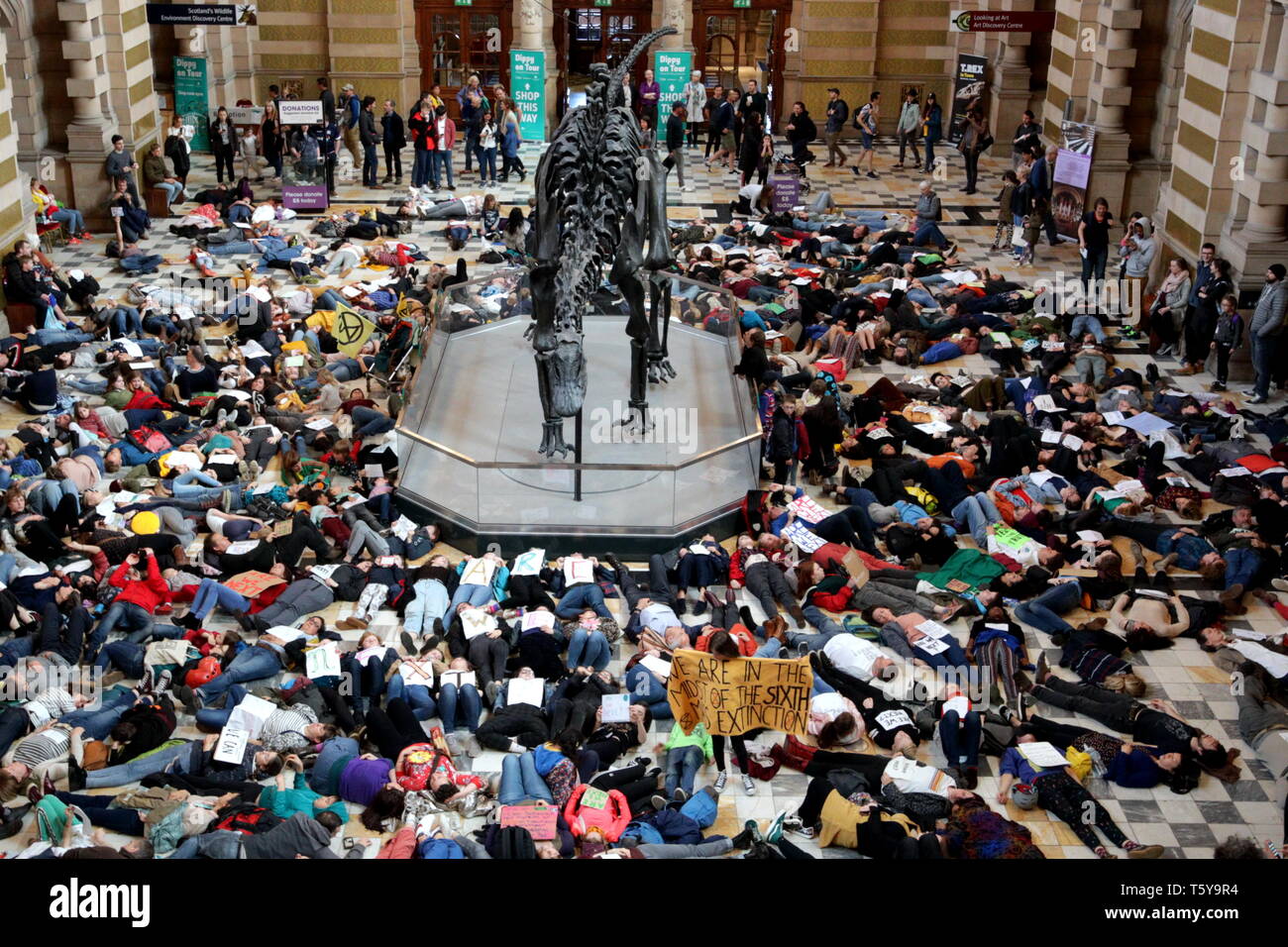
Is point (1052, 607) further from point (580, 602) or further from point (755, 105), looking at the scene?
point (755, 105)

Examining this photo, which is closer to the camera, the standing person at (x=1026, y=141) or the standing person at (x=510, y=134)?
the standing person at (x=1026, y=141)

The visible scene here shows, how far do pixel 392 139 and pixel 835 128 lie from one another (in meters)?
10.2

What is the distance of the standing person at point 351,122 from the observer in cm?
3170

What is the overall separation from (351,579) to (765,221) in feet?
48.5

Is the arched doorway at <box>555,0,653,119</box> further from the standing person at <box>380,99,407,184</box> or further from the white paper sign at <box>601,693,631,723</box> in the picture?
the white paper sign at <box>601,693,631,723</box>

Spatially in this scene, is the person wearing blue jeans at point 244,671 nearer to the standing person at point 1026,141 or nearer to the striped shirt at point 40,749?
the striped shirt at point 40,749

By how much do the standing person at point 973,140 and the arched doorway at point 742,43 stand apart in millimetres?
7010

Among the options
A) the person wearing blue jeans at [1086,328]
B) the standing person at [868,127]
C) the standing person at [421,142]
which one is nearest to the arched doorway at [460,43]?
the standing person at [421,142]

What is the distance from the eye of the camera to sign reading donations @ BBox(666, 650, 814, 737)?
1192 cm

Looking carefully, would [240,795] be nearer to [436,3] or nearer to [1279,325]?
[1279,325]

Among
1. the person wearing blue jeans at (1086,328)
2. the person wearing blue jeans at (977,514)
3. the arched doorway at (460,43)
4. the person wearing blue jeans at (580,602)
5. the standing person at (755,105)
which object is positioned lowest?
the person wearing blue jeans at (580,602)

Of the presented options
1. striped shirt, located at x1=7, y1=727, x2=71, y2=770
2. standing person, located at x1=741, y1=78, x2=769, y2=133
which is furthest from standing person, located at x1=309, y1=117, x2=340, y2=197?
striped shirt, located at x1=7, y1=727, x2=71, y2=770

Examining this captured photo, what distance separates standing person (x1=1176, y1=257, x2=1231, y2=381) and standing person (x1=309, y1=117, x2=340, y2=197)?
673 inches
